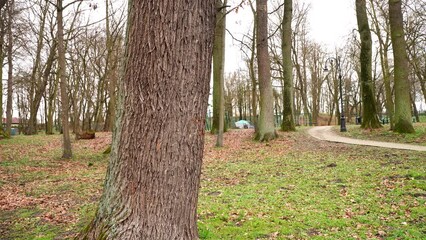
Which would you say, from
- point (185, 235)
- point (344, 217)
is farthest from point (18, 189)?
point (344, 217)

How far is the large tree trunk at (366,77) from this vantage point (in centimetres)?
1656

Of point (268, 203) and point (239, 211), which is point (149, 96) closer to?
point (239, 211)

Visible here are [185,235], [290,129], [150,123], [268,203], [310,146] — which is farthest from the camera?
[290,129]

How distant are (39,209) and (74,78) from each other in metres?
Result: 31.9

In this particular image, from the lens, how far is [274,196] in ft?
19.8

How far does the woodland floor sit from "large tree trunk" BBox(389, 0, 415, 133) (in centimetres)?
375

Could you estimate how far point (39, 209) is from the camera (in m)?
5.67

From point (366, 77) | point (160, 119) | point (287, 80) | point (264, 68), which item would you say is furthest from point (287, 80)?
point (160, 119)

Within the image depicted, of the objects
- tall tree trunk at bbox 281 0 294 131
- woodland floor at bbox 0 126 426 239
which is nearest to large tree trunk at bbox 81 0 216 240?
woodland floor at bbox 0 126 426 239

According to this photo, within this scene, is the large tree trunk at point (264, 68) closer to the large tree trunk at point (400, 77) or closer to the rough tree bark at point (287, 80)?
the rough tree bark at point (287, 80)

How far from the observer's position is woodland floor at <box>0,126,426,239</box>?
4379 mm

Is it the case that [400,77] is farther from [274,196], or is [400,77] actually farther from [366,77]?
[274,196]

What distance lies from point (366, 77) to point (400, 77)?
319 cm

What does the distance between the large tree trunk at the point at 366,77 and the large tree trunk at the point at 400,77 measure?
2.71 meters
